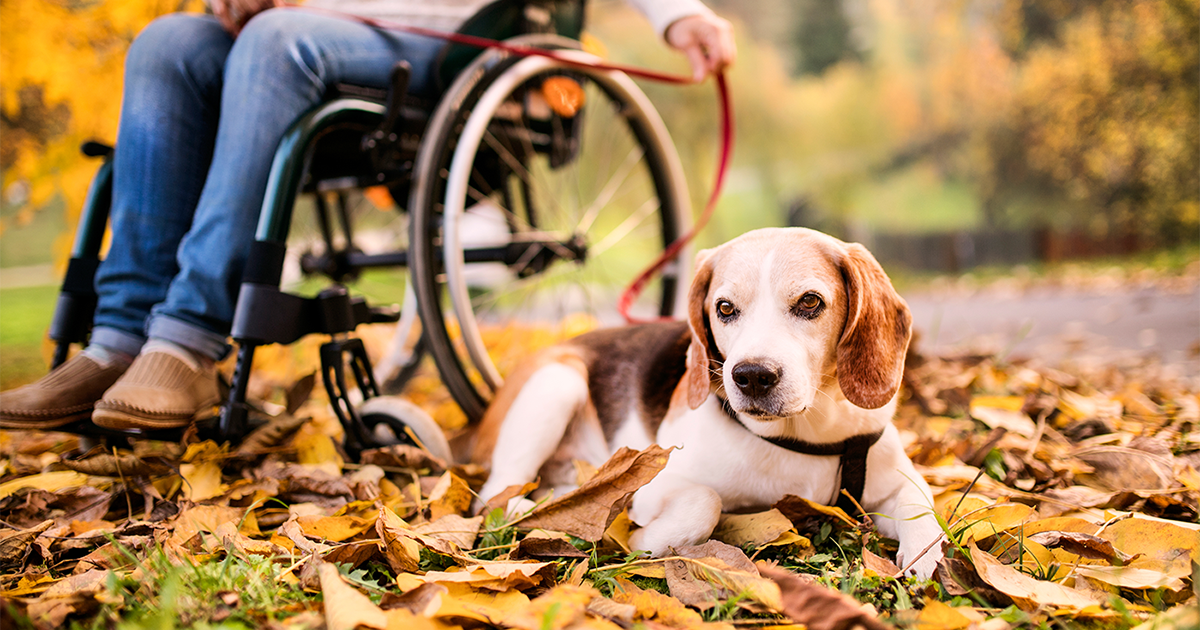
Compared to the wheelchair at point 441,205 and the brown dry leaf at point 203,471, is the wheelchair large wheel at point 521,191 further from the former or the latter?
the brown dry leaf at point 203,471

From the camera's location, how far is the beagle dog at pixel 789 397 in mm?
1344

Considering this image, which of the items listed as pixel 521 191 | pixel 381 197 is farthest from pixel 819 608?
pixel 381 197

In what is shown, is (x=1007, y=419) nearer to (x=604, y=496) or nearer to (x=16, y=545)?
(x=604, y=496)

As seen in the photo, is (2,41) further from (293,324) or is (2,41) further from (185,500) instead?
(185,500)

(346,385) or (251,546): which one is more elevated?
(346,385)

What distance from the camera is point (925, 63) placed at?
1477cm

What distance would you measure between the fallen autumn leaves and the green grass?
313 cm

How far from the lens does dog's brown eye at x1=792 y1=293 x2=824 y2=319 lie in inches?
56.0

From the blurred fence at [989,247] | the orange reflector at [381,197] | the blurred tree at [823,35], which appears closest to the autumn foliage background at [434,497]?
the orange reflector at [381,197]

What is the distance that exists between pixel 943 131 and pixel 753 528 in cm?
1549

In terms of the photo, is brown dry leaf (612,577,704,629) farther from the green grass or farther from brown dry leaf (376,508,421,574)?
the green grass

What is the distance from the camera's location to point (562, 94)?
2.54m

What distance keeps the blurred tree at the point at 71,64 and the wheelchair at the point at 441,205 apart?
47.7 inches

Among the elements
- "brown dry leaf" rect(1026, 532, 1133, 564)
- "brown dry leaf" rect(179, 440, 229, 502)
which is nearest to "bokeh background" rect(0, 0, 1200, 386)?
"brown dry leaf" rect(179, 440, 229, 502)
